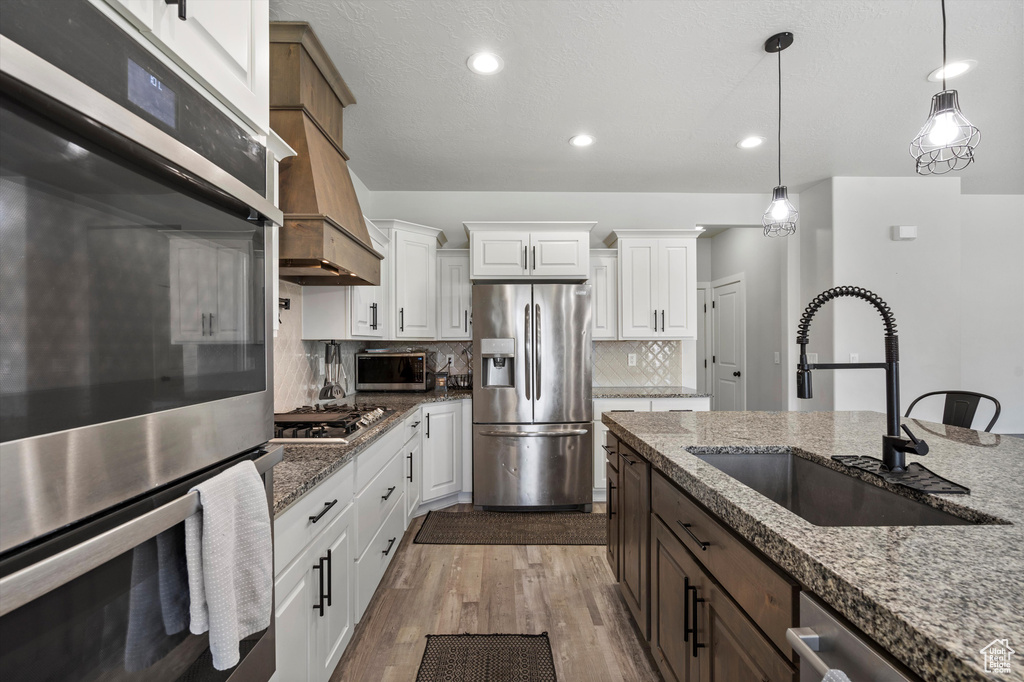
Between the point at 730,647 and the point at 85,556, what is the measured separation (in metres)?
1.24

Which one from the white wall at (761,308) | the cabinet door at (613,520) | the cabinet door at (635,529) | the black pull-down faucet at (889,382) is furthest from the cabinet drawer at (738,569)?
the white wall at (761,308)

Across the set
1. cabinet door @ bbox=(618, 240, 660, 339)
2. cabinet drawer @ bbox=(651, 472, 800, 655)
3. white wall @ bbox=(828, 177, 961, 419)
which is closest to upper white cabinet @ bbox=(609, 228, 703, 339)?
cabinet door @ bbox=(618, 240, 660, 339)

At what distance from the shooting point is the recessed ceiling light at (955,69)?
2338mm

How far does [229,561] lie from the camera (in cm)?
72

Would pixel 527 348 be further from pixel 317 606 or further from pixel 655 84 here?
pixel 317 606

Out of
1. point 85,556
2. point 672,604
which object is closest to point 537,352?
point 672,604

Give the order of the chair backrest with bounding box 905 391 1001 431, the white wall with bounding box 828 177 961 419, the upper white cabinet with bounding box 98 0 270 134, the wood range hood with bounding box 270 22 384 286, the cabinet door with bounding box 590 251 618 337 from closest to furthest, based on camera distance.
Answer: the upper white cabinet with bounding box 98 0 270 134
the wood range hood with bounding box 270 22 384 286
the chair backrest with bounding box 905 391 1001 431
the white wall with bounding box 828 177 961 419
the cabinet door with bounding box 590 251 618 337

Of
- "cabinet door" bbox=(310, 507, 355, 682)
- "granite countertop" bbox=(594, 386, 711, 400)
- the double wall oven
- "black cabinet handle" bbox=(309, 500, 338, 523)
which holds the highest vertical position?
the double wall oven

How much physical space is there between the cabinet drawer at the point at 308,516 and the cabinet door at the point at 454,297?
2.28 meters

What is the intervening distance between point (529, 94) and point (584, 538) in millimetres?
2808

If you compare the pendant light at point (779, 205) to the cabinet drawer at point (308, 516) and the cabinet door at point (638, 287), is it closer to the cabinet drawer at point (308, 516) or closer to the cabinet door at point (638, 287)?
the cabinet door at point (638, 287)

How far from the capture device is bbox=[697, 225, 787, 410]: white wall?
4457 mm

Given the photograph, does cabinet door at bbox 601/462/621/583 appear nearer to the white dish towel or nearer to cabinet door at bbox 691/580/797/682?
cabinet door at bbox 691/580/797/682

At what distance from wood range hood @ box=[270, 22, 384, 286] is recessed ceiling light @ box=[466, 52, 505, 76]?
0.70 m
